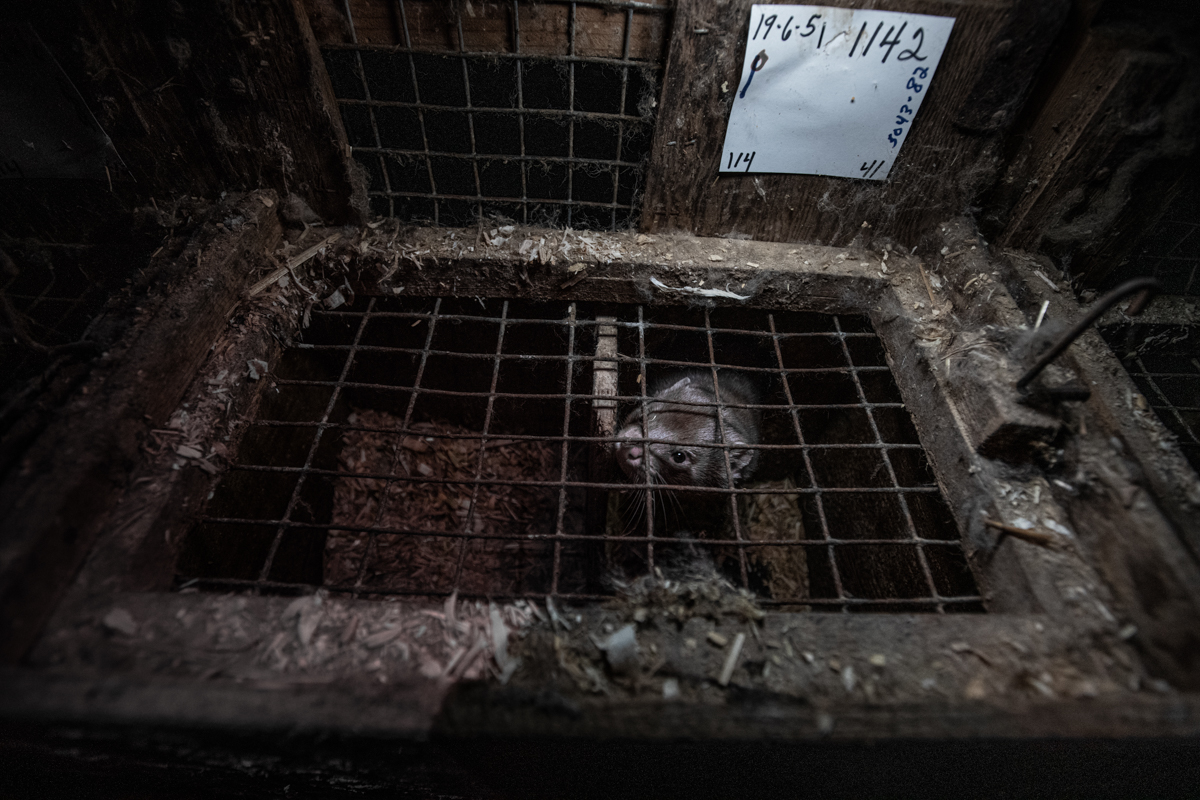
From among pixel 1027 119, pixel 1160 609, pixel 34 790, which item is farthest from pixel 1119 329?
pixel 34 790

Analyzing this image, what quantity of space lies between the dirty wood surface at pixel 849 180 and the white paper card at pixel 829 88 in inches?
1.5

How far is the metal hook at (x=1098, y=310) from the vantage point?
3.87 ft

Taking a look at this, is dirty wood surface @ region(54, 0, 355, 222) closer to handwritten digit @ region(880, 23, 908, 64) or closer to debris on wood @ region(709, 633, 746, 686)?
handwritten digit @ region(880, 23, 908, 64)

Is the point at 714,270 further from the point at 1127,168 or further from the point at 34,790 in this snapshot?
the point at 34,790

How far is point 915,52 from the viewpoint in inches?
67.6

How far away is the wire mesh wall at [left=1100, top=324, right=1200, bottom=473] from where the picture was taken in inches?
88.7

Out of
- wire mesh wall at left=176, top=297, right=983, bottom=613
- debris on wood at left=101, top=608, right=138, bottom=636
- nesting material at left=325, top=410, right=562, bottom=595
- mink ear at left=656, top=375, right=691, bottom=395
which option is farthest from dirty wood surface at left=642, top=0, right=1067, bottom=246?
debris on wood at left=101, top=608, right=138, bottom=636

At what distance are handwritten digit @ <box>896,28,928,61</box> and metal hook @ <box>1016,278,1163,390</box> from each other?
976mm

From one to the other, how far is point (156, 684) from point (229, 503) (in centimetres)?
99

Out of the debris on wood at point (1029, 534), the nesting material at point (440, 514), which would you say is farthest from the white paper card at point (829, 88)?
the nesting material at point (440, 514)

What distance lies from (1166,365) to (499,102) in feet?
10.8

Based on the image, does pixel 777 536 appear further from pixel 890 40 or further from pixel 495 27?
pixel 495 27

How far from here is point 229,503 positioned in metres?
1.90

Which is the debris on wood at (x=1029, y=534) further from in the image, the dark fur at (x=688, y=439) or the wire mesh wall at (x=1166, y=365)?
the wire mesh wall at (x=1166, y=365)
